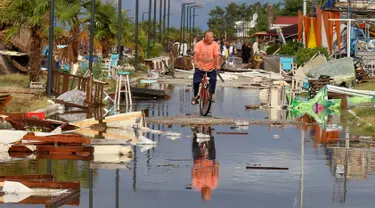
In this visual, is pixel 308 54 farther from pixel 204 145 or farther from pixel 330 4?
pixel 204 145

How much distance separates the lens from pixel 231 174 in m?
12.6

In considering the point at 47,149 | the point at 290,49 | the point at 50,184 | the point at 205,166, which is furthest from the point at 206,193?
the point at 290,49

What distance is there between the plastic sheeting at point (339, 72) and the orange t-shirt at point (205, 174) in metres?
21.1

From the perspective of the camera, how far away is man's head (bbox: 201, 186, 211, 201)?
34.6ft

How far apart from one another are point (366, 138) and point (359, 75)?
22032 millimetres

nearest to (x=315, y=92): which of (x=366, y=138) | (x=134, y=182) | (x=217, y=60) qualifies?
(x=217, y=60)

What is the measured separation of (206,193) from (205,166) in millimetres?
2597

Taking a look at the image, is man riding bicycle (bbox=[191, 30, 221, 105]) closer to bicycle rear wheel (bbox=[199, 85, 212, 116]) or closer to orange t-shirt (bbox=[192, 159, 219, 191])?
bicycle rear wheel (bbox=[199, 85, 212, 116])

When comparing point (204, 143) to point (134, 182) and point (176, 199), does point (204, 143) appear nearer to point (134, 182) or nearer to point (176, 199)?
point (134, 182)

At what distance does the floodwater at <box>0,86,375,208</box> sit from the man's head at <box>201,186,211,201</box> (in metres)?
0.01

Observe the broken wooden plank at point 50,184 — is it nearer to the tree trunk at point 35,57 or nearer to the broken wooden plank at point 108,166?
the broken wooden plank at point 108,166

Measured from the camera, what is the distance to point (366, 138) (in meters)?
17.6

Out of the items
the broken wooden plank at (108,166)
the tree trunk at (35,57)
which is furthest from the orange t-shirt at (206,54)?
the tree trunk at (35,57)

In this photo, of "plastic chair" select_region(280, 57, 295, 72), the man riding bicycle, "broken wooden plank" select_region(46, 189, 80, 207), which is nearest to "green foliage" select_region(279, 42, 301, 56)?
"plastic chair" select_region(280, 57, 295, 72)
